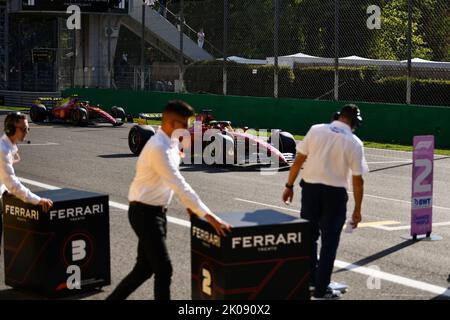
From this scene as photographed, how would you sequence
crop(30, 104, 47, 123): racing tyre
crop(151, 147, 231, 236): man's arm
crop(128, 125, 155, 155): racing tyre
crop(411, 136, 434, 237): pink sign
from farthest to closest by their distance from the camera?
crop(30, 104, 47, 123): racing tyre
crop(128, 125, 155, 155): racing tyre
crop(411, 136, 434, 237): pink sign
crop(151, 147, 231, 236): man's arm

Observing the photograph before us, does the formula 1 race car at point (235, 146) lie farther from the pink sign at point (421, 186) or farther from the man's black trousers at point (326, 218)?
the man's black trousers at point (326, 218)

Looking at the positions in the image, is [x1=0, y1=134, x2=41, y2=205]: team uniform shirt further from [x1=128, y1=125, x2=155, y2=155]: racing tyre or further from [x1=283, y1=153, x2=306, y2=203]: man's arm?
[x1=128, y1=125, x2=155, y2=155]: racing tyre

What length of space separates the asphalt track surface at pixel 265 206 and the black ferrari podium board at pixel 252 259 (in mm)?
1500

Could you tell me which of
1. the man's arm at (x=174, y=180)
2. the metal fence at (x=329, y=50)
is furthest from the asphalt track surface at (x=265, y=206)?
the metal fence at (x=329, y=50)

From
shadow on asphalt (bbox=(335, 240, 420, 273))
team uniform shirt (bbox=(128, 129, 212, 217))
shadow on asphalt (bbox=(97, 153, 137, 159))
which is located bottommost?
shadow on asphalt (bbox=(335, 240, 420, 273))

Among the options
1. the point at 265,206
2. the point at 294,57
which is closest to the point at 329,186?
the point at 265,206

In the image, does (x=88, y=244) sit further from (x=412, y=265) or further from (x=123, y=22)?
(x=123, y=22)

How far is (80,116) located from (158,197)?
23.7 m

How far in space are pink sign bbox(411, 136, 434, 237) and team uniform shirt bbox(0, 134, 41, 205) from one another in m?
5.26

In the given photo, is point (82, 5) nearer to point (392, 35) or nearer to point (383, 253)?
point (392, 35)

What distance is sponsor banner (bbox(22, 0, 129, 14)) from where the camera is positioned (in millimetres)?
43594

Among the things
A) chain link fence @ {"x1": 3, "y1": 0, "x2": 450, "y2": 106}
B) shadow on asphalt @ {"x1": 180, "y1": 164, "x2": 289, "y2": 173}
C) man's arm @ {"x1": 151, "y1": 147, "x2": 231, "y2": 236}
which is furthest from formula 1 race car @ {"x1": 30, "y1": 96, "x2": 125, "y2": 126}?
man's arm @ {"x1": 151, "y1": 147, "x2": 231, "y2": 236}

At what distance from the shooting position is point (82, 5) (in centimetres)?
4356

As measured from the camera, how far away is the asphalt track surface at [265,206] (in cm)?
871
